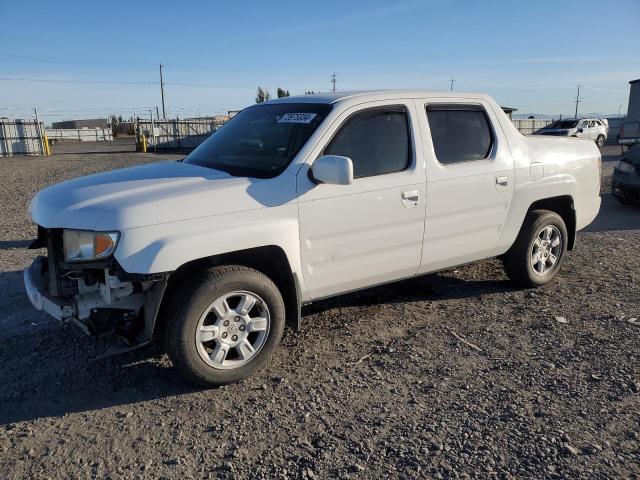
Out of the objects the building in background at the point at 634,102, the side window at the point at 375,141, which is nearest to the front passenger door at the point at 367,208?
the side window at the point at 375,141

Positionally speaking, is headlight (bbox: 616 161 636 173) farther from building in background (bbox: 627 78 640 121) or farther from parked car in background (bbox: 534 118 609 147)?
building in background (bbox: 627 78 640 121)

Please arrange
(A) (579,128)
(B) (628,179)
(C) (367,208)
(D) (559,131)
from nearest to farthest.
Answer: (C) (367,208)
(B) (628,179)
(D) (559,131)
(A) (579,128)

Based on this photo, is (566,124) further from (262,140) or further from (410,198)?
(262,140)

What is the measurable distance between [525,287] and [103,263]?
402cm

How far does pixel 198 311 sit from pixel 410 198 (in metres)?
1.81

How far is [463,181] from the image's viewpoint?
14.2 ft

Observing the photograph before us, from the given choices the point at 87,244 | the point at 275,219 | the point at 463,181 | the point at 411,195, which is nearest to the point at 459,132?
the point at 463,181

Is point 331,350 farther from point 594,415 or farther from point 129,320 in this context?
point 594,415

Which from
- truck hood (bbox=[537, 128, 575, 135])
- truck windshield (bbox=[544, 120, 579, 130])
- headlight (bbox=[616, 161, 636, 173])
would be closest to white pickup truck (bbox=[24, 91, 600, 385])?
headlight (bbox=[616, 161, 636, 173])

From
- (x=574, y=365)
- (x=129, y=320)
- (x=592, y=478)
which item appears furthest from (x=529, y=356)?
(x=129, y=320)

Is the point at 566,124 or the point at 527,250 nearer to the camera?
the point at 527,250

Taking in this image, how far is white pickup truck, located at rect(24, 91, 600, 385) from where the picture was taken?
3.13m

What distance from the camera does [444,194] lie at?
13.8ft

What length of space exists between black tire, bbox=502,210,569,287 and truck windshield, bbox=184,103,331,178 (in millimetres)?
2404
